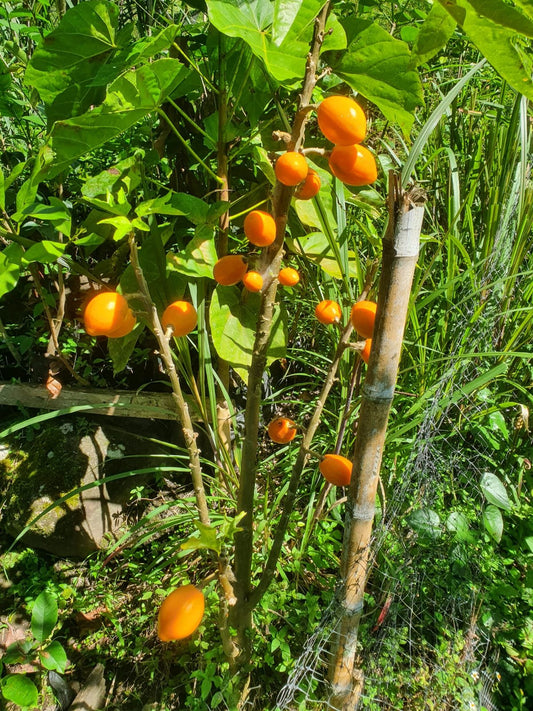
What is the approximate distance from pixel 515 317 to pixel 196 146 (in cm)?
123

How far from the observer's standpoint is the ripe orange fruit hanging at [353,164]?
66 centimetres

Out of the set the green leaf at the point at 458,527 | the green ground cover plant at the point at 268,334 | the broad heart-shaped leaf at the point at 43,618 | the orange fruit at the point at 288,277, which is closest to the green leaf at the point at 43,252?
the green ground cover plant at the point at 268,334

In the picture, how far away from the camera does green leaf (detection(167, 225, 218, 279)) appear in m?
1.02

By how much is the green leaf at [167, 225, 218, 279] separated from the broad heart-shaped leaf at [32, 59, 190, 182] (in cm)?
32

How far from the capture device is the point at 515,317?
1.67 meters

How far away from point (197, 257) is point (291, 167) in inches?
17.3

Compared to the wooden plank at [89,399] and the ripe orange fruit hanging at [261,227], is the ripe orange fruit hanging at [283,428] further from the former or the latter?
the wooden plank at [89,399]

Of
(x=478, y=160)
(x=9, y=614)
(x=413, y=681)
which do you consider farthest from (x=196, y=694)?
(x=478, y=160)

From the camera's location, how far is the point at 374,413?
29.4 inches

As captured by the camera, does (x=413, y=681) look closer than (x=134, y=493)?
Yes

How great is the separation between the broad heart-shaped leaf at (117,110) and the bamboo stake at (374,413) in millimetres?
384

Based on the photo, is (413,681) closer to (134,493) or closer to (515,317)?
(134,493)

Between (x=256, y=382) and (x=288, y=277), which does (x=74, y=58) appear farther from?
(x=256, y=382)

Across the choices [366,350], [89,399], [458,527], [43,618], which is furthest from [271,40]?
[89,399]
